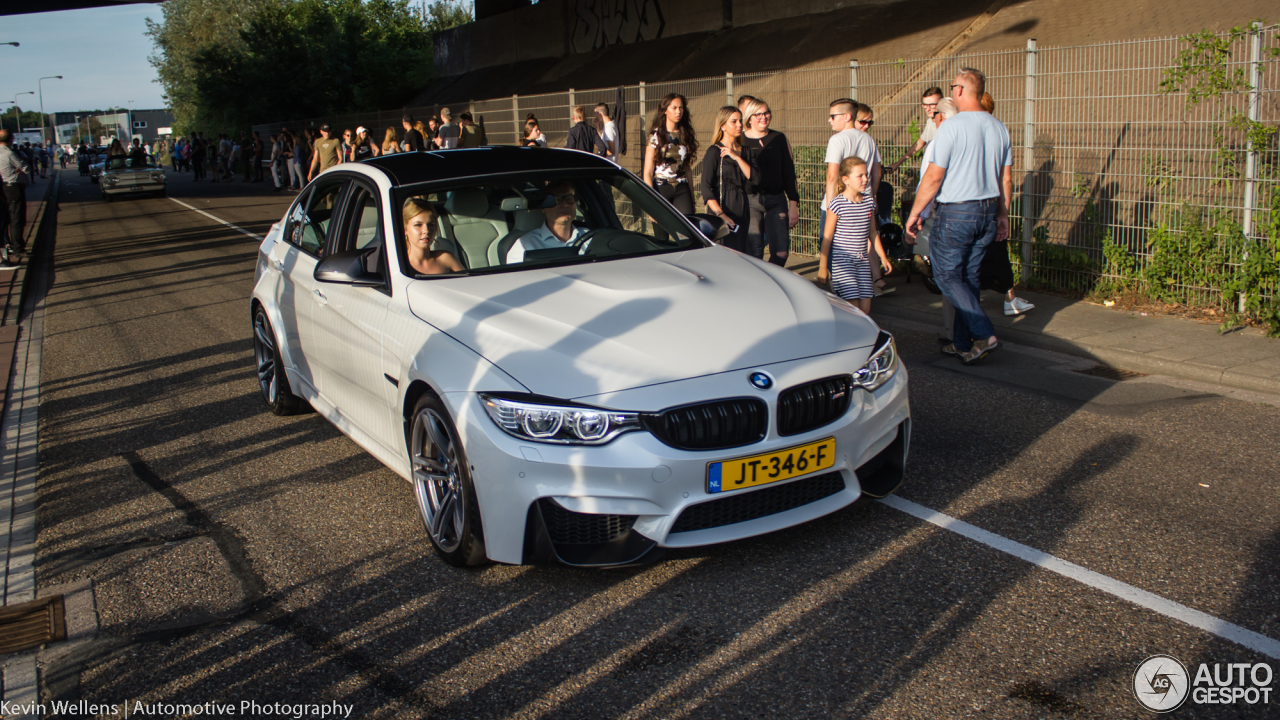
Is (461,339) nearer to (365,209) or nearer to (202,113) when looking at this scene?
(365,209)

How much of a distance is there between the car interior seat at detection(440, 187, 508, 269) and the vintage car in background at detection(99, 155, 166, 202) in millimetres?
32620

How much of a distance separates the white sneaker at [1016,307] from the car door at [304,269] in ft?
18.3

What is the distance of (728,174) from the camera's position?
27.6ft

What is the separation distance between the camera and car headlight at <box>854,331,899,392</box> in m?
4.01

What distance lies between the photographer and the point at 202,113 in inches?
2333

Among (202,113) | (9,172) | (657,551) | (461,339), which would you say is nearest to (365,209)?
(461,339)

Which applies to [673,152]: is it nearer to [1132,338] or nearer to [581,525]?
[1132,338]

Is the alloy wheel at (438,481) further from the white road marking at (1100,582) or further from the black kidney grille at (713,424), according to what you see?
the white road marking at (1100,582)

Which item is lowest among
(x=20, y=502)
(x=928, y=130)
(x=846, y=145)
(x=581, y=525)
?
(x=20, y=502)

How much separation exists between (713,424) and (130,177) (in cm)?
3471

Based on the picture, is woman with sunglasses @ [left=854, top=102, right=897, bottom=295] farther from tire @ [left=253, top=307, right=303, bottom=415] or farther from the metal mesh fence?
tire @ [left=253, top=307, right=303, bottom=415]

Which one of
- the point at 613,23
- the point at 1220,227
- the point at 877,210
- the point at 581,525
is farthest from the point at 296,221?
the point at 613,23

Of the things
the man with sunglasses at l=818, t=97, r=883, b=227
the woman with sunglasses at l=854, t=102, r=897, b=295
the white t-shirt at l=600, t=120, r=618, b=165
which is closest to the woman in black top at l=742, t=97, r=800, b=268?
the man with sunglasses at l=818, t=97, r=883, b=227

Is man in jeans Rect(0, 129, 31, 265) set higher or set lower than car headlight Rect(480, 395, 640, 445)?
higher
